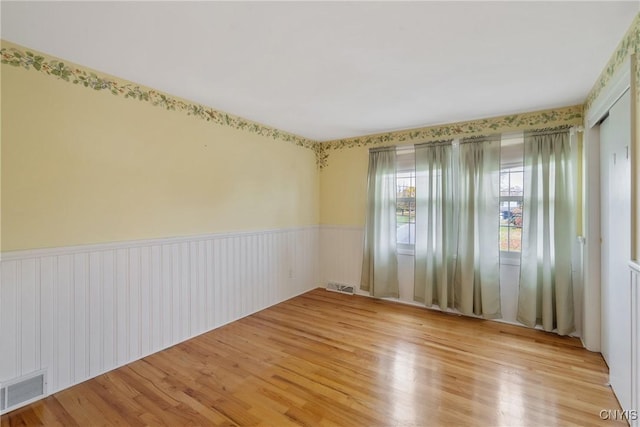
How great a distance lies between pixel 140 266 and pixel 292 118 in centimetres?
218

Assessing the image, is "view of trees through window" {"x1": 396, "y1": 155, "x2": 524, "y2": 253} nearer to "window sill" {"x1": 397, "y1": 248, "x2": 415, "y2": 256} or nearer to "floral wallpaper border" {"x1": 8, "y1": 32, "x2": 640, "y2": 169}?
"floral wallpaper border" {"x1": 8, "y1": 32, "x2": 640, "y2": 169}

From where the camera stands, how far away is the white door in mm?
1771

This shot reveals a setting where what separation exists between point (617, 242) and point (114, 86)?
3922 millimetres

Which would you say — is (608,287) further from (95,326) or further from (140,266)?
(95,326)

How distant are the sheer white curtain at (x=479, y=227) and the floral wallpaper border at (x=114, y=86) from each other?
2.58 m

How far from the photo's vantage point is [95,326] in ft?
7.29

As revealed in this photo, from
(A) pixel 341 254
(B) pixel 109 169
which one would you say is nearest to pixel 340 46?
(B) pixel 109 169

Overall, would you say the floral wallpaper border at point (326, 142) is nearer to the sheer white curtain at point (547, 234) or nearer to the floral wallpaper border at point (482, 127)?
the floral wallpaper border at point (482, 127)

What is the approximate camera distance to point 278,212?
156 inches

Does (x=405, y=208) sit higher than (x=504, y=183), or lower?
lower

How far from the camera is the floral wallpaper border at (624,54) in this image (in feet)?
5.26

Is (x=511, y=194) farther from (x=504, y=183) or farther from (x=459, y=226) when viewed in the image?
(x=459, y=226)

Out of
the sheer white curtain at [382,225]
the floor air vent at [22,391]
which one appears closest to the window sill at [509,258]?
the sheer white curtain at [382,225]

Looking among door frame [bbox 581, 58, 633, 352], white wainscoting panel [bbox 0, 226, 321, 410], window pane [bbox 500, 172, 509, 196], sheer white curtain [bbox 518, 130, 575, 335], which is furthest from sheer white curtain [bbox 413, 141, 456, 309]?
white wainscoting panel [bbox 0, 226, 321, 410]
